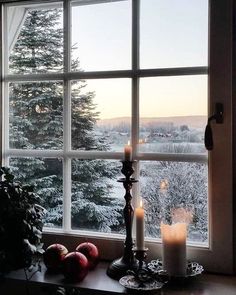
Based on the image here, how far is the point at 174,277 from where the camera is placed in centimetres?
125

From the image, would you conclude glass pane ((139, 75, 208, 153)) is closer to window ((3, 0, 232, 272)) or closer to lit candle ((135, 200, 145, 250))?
window ((3, 0, 232, 272))

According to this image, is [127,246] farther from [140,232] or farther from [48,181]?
[48,181]

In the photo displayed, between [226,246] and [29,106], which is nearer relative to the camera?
[226,246]

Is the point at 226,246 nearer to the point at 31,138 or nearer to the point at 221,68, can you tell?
the point at 221,68

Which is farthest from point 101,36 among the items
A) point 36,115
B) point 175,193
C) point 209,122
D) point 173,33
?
point 175,193

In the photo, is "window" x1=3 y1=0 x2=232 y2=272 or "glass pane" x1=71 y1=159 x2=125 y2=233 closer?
"window" x1=3 y1=0 x2=232 y2=272

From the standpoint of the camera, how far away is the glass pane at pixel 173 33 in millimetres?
1368

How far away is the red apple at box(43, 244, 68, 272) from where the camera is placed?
1.35 m

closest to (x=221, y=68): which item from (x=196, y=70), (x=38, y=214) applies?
(x=196, y=70)

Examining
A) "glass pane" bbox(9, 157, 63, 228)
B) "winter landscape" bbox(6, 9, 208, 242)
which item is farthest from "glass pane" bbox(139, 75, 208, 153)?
"glass pane" bbox(9, 157, 63, 228)

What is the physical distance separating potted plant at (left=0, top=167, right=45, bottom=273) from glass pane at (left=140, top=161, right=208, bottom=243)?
421 mm

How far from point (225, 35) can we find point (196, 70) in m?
0.15

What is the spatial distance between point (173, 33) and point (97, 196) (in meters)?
0.67

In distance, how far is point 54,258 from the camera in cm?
135
